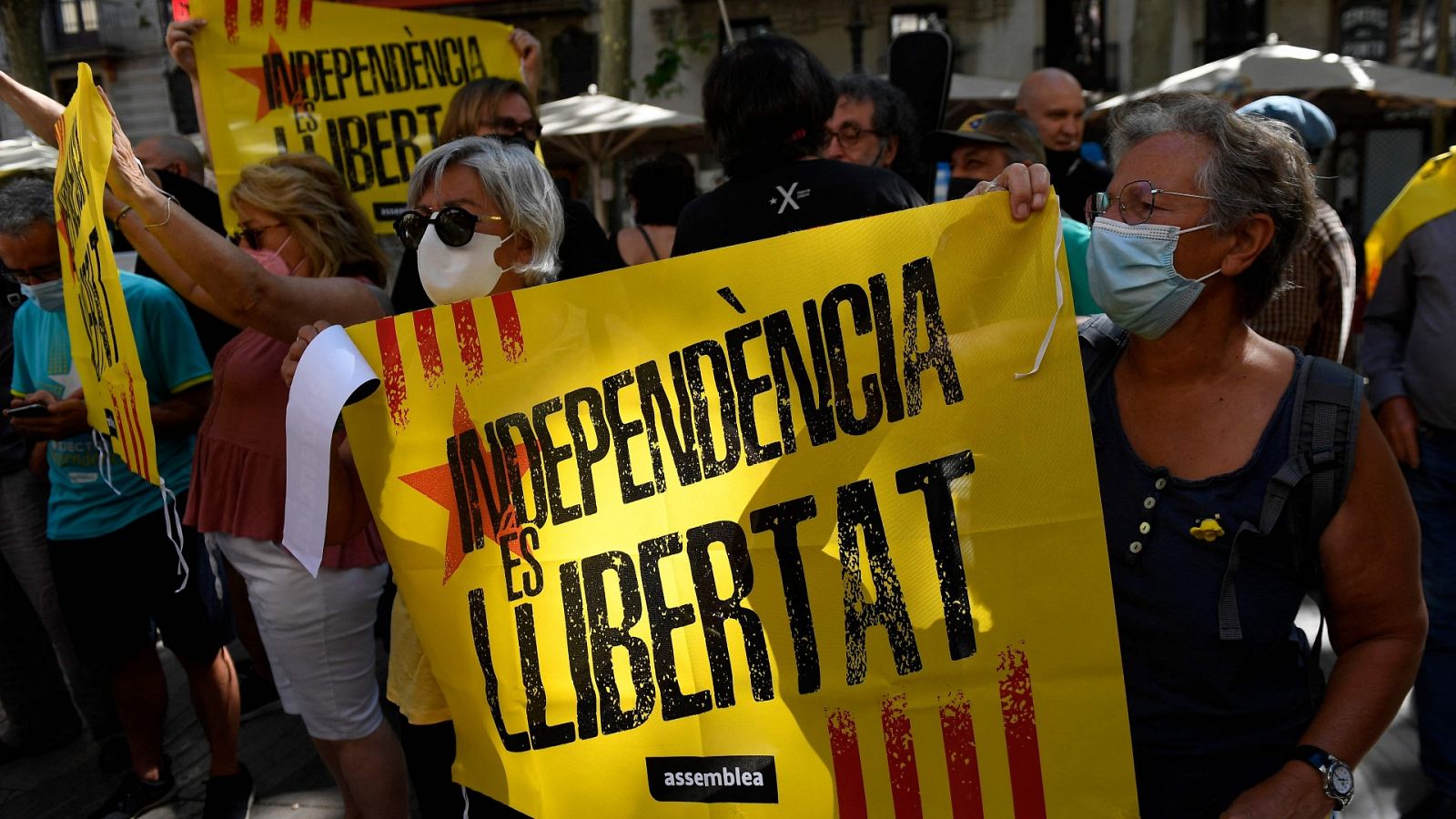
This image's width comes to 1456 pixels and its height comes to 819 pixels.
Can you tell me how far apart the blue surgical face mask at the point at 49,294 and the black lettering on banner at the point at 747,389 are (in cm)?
267

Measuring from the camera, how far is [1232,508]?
172 cm

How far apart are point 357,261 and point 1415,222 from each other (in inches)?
122

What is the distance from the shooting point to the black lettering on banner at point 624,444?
5.90 feet

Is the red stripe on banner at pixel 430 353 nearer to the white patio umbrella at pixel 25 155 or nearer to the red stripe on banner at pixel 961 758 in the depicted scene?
the red stripe on banner at pixel 961 758

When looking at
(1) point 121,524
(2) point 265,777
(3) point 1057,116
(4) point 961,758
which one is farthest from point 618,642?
(3) point 1057,116

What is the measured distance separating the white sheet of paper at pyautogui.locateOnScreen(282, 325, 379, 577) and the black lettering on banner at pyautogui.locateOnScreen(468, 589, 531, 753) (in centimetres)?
29

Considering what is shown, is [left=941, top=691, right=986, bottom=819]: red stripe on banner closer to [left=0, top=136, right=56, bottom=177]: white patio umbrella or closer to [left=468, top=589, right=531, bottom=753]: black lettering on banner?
[left=468, top=589, right=531, bottom=753]: black lettering on banner

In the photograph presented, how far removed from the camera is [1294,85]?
11.0m

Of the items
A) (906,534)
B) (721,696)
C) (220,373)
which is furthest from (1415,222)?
(220,373)

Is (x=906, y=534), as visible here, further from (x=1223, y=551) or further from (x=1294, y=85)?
(x=1294, y=85)

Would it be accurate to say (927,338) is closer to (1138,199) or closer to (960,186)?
(1138,199)

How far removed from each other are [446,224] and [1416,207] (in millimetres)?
2948

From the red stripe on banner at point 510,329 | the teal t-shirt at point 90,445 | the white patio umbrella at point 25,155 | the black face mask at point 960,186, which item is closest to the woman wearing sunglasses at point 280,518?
the teal t-shirt at point 90,445

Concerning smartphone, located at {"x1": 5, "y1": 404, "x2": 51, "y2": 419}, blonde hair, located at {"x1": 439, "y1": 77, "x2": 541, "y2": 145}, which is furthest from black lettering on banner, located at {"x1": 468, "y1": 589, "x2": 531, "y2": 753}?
smartphone, located at {"x1": 5, "y1": 404, "x2": 51, "y2": 419}
